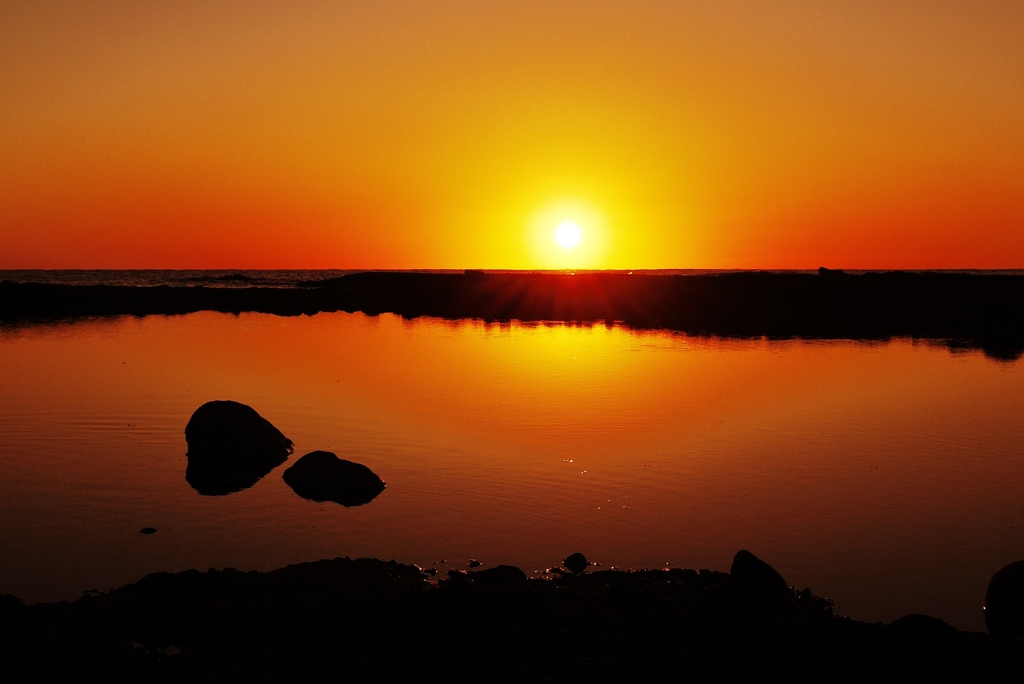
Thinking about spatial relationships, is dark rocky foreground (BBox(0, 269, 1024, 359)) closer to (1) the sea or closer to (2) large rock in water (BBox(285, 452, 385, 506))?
(1) the sea

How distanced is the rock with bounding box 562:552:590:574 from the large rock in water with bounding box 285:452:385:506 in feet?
14.7

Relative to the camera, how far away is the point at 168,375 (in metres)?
29.9

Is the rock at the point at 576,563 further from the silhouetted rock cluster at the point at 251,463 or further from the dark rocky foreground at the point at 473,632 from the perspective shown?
the silhouetted rock cluster at the point at 251,463

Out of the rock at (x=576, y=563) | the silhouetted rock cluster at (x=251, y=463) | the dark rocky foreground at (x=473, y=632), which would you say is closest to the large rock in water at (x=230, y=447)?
the silhouetted rock cluster at (x=251, y=463)

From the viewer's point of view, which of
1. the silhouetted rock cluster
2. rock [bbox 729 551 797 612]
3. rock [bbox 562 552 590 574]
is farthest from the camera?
the silhouetted rock cluster

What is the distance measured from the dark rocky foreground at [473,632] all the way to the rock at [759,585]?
0.02 m

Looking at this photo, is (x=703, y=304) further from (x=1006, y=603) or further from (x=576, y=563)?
(x=1006, y=603)

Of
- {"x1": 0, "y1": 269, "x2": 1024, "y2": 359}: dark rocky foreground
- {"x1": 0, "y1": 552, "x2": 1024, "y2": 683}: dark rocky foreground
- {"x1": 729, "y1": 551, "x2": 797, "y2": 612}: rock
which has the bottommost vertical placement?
{"x1": 0, "y1": 552, "x2": 1024, "y2": 683}: dark rocky foreground

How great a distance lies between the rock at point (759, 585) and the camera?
33.6 feet

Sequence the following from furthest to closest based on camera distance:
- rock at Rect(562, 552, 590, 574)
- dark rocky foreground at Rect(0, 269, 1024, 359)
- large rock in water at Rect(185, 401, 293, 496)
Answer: dark rocky foreground at Rect(0, 269, 1024, 359) → large rock in water at Rect(185, 401, 293, 496) → rock at Rect(562, 552, 590, 574)

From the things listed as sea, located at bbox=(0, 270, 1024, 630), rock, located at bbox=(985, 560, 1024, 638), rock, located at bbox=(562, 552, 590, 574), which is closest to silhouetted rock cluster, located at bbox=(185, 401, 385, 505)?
sea, located at bbox=(0, 270, 1024, 630)

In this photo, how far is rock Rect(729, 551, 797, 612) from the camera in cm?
1025

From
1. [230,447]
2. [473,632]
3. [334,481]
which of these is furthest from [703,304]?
[473,632]

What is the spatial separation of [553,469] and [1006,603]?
860cm
